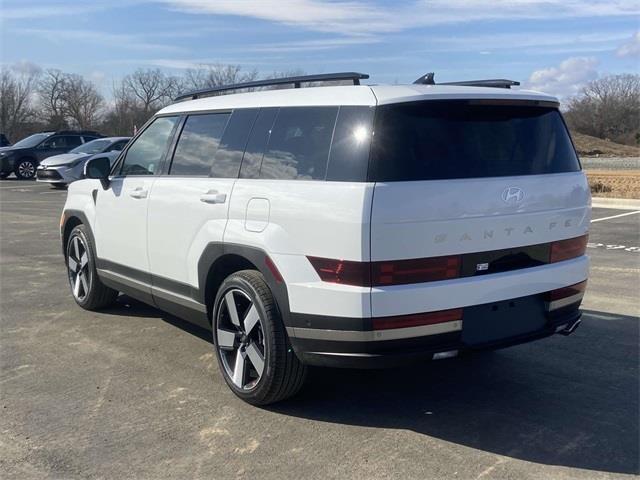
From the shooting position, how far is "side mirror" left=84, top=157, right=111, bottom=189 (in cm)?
553

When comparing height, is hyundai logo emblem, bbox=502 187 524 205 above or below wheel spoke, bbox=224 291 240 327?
above

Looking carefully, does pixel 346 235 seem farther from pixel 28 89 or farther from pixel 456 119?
pixel 28 89

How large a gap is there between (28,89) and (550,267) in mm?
69602

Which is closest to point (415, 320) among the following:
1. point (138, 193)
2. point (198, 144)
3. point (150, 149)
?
point (198, 144)

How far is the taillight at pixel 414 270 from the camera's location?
3309 millimetres

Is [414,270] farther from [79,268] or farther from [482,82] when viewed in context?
[79,268]

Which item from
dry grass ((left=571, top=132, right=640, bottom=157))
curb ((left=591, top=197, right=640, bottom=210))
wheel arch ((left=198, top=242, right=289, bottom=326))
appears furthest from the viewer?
dry grass ((left=571, top=132, right=640, bottom=157))

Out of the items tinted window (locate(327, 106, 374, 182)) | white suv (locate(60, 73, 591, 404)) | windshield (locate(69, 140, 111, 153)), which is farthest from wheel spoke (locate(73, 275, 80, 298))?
windshield (locate(69, 140, 111, 153))

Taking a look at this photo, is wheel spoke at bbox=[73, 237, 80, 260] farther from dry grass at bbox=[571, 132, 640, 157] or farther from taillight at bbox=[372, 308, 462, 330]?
dry grass at bbox=[571, 132, 640, 157]

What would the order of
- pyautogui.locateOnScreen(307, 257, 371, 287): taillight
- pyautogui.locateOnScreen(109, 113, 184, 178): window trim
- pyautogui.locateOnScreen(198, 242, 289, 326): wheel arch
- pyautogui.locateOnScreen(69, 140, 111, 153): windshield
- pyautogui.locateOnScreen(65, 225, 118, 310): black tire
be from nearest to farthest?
pyautogui.locateOnScreen(307, 257, 371, 287): taillight, pyautogui.locateOnScreen(198, 242, 289, 326): wheel arch, pyautogui.locateOnScreen(109, 113, 184, 178): window trim, pyautogui.locateOnScreen(65, 225, 118, 310): black tire, pyautogui.locateOnScreen(69, 140, 111, 153): windshield

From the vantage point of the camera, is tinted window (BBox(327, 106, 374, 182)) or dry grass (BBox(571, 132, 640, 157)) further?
dry grass (BBox(571, 132, 640, 157))

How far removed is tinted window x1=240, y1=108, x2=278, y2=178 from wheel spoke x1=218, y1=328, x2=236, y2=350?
100 cm

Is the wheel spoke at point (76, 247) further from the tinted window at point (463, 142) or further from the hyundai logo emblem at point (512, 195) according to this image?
the hyundai logo emblem at point (512, 195)

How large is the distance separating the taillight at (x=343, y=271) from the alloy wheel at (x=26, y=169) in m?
24.1
